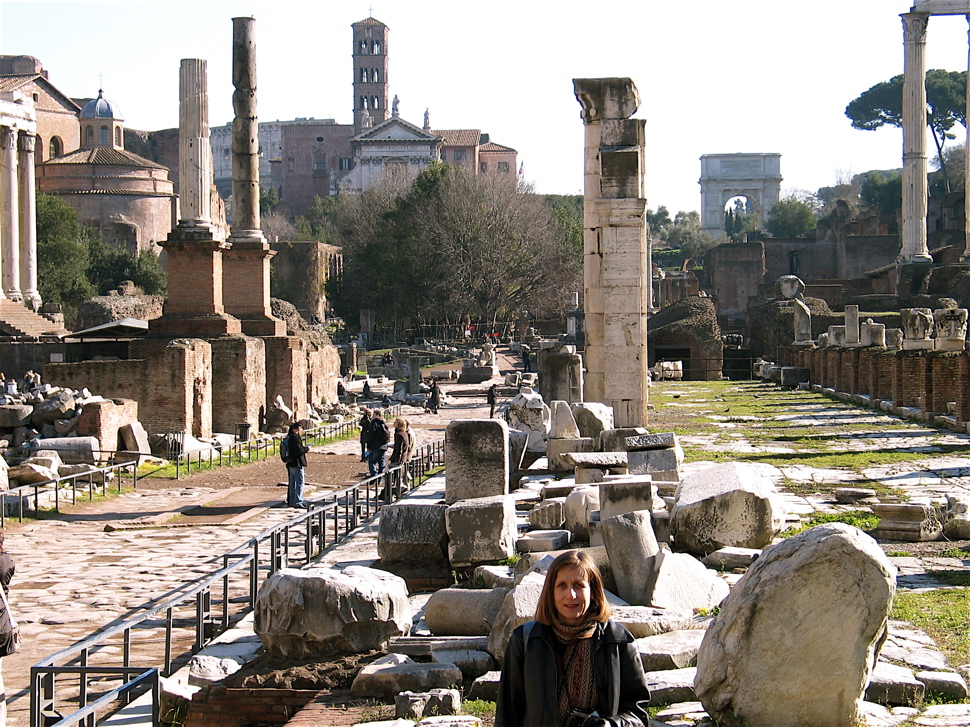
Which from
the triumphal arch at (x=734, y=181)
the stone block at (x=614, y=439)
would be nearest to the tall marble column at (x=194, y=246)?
the stone block at (x=614, y=439)

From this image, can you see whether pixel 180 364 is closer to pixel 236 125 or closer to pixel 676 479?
pixel 236 125

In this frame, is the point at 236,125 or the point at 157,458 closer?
the point at 157,458

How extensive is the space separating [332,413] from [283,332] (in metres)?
3.33

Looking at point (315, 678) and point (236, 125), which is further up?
point (236, 125)

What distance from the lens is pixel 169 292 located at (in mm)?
23797

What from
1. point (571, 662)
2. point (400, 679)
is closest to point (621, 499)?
point (400, 679)

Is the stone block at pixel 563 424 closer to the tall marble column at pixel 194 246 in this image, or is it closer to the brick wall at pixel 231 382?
the brick wall at pixel 231 382

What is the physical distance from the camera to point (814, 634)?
191 inches

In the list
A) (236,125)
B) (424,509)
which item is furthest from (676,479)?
(236,125)

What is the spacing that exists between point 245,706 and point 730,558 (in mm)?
3730

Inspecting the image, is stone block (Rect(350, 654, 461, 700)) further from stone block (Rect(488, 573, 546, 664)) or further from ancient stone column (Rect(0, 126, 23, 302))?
ancient stone column (Rect(0, 126, 23, 302))

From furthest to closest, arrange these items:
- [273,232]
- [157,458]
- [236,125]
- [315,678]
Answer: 1. [273,232]
2. [236,125]
3. [157,458]
4. [315,678]

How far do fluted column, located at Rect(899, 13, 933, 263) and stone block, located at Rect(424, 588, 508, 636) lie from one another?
43.4 meters

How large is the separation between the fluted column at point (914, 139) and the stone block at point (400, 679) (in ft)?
146
